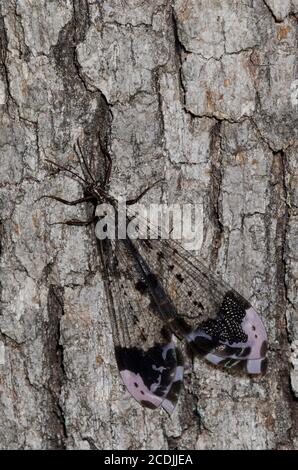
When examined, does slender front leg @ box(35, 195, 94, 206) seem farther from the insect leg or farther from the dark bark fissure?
the dark bark fissure

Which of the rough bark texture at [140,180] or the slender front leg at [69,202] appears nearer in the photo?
the rough bark texture at [140,180]

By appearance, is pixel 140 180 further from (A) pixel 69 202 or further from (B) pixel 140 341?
(B) pixel 140 341

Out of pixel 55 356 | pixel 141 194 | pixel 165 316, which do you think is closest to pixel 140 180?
pixel 141 194

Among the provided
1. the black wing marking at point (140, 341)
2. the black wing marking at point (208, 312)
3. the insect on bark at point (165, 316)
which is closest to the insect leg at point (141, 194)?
the insect on bark at point (165, 316)

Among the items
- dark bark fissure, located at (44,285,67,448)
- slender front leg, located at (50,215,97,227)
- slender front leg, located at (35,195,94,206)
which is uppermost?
slender front leg, located at (35,195,94,206)

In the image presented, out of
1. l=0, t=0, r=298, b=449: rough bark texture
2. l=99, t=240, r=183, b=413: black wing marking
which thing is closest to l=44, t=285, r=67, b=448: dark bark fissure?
l=0, t=0, r=298, b=449: rough bark texture

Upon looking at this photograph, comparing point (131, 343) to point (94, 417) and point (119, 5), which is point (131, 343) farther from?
point (119, 5)

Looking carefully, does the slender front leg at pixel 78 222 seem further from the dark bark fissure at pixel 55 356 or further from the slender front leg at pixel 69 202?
the dark bark fissure at pixel 55 356

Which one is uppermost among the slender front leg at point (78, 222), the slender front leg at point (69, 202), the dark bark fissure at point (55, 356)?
the slender front leg at point (69, 202)

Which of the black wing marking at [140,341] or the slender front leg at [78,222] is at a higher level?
the slender front leg at [78,222]
